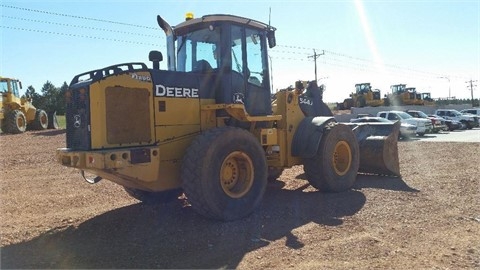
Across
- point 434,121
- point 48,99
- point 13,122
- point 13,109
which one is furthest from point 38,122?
point 48,99

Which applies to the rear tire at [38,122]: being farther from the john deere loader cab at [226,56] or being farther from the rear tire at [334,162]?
the rear tire at [334,162]

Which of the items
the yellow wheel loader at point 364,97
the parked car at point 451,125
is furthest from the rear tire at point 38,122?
the yellow wheel loader at point 364,97

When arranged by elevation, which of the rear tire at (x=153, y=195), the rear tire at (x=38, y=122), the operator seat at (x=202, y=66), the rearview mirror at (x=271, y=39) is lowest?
the rear tire at (x=153, y=195)

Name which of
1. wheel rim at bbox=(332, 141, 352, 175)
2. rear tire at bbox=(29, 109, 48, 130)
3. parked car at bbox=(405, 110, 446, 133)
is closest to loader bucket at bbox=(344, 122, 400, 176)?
wheel rim at bbox=(332, 141, 352, 175)

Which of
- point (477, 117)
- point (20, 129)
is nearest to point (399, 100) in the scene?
point (477, 117)

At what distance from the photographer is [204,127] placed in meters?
6.92

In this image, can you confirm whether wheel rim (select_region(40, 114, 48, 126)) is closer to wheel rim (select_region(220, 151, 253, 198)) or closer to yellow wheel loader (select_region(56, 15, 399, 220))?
yellow wheel loader (select_region(56, 15, 399, 220))

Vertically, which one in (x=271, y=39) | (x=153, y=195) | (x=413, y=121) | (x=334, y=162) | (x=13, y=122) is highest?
(x=271, y=39)

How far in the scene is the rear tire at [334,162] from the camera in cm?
816

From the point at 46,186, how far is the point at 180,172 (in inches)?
205

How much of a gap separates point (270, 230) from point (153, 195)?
2440mm

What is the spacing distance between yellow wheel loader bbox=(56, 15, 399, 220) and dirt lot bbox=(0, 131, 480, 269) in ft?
1.63

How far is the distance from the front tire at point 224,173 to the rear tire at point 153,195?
1.45 m

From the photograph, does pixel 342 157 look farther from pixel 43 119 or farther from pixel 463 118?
pixel 463 118
